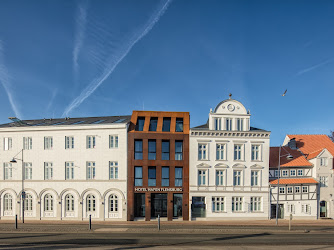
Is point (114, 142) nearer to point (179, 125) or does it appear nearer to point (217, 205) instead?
point (179, 125)

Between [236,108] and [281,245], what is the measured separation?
63.7 ft

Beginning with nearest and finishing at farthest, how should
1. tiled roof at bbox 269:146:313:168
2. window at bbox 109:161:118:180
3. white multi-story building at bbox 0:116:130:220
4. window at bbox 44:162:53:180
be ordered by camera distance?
1. white multi-story building at bbox 0:116:130:220
2. window at bbox 109:161:118:180
3. window at bbox 44:162:53:180
4. tiled roof at bbox 269:146:313:168

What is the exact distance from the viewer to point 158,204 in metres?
34.3

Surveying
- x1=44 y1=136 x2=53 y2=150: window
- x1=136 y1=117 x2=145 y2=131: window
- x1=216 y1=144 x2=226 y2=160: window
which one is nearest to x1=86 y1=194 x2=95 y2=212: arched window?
x1=44 y1=136 x2=53 y2=150: window

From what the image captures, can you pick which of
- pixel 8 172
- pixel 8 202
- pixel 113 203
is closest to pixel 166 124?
pixel 113 203

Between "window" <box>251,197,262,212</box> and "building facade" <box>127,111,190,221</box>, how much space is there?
9122mm

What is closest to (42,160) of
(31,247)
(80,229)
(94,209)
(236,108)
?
(94,209)

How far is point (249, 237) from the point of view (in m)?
22.6

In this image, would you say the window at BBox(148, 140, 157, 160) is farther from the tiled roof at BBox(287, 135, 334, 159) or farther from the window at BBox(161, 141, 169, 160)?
the tiled roof at BBox(287, 135, 334, 159)

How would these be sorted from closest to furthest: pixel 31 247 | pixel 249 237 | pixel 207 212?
pixel 31 247, pixel 249 237, pixel 207 212

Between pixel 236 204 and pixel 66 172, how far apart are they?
78.8ft

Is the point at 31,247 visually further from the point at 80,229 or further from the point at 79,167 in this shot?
the point at 79,167

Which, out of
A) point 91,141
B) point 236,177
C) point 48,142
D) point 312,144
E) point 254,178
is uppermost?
point 91,141

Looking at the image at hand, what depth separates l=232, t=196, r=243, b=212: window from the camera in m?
34.3
